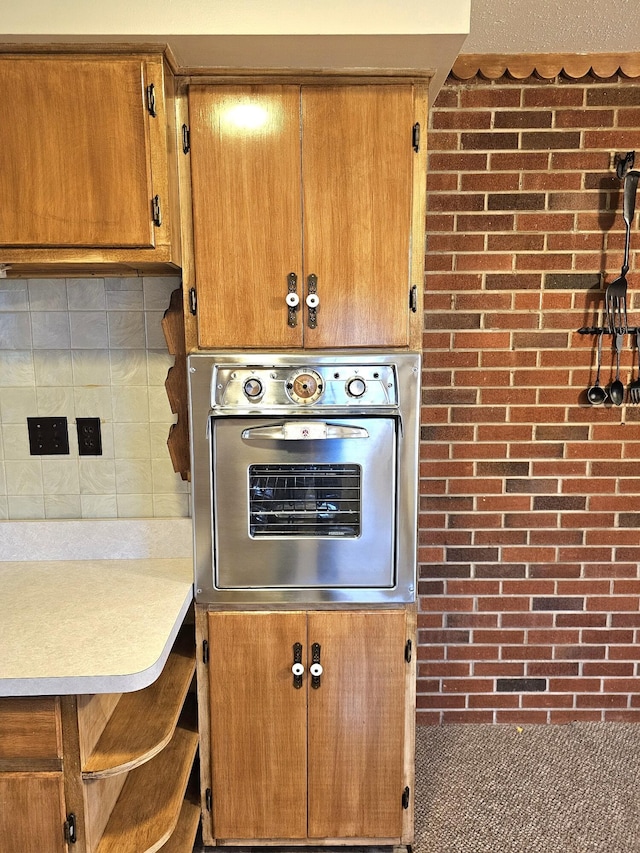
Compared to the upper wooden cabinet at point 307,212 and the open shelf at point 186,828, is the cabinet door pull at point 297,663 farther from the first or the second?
the upper wooden cabinet at point 307,212

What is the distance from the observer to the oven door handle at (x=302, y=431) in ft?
4.94

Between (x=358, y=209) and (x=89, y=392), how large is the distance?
40.6 inches

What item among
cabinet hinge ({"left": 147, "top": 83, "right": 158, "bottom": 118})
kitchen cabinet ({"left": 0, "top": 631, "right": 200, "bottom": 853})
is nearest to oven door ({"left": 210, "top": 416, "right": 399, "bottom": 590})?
kitchen cabinet ({"left": 0, "top": 631, "right": 200, "bottom": 853})

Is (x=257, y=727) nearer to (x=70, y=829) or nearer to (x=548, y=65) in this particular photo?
(x=70, y=829)

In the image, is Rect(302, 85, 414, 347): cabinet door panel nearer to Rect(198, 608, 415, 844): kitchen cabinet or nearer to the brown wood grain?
Rect(198, 608, 415, 844): kitchen cabinet

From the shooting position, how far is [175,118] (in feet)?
4.79

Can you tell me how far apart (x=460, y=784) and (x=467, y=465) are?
42.6 inches

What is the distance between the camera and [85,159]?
1384mm

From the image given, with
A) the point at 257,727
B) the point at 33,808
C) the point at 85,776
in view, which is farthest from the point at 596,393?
the point at 33,808

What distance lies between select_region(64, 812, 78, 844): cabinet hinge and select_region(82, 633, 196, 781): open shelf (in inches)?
3.3

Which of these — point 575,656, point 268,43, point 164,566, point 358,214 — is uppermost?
point 268,43

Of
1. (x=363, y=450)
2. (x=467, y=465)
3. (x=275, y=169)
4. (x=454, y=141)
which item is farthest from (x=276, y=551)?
(x=454, y=141)

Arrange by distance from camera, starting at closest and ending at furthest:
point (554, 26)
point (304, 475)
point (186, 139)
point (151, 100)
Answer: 1. point (151, 100)
2. point (186, 139)
3. point (304, 475)
4. point (554, 26)

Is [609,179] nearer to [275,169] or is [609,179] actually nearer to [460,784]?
[275,169]
